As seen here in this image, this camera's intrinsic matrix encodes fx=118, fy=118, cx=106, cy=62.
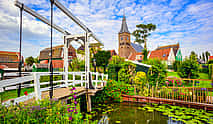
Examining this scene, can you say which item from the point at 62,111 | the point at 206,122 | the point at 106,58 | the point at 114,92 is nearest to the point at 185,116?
the point at 206,122

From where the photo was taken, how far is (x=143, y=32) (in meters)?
25.1

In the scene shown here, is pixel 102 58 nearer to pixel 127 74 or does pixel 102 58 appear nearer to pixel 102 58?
pixel 102 58

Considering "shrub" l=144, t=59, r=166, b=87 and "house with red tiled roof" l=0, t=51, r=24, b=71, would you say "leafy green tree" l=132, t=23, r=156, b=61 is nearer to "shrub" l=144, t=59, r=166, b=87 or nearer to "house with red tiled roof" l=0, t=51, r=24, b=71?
"shrub" l=144, t=59, r=166, b=87

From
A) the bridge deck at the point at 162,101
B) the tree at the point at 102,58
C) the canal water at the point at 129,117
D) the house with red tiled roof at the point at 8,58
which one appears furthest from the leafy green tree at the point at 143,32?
the house with red tiled roof at the point at 8,58

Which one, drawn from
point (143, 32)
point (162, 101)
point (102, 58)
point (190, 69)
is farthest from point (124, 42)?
point (162, 101)

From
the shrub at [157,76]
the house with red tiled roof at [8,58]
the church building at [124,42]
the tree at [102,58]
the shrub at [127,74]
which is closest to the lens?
the house with red tiled roof at [8,58]

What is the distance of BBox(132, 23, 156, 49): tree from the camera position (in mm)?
24414

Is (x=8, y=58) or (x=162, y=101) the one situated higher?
(x=8, y=58)

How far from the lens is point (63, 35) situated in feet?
19.5

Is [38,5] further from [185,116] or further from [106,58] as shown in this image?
[106,58]

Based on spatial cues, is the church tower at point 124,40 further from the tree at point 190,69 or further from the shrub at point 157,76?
the shrub at point 157,76

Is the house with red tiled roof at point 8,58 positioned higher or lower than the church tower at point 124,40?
lower

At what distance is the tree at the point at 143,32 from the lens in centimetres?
2441

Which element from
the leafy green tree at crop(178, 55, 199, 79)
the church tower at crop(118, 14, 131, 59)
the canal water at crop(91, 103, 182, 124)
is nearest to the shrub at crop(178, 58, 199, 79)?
the leafy green tree at crop(178, 55, 199, 79)
